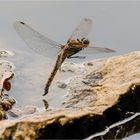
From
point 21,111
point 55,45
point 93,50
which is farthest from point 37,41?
point 21,111

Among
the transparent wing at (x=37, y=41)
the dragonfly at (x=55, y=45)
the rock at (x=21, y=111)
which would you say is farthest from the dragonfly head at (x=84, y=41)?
the rock at (x=21, y=111)

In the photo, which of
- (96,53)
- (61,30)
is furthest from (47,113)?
(61,30)

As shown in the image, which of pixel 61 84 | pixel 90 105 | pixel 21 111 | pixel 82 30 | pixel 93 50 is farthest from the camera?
pixel 82 30

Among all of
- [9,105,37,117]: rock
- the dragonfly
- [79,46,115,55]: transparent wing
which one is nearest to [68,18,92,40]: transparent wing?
the dragonfly

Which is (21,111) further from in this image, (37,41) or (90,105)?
(37,41)

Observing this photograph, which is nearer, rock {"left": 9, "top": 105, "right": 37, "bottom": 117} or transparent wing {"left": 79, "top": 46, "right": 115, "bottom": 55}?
rock {"left": 9, "top": 105, "right": 37, "bottom": 117}

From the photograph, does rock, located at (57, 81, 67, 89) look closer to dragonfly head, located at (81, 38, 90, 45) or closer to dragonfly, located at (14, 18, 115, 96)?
dragonfly, located at (14, 18, 115, 96)
